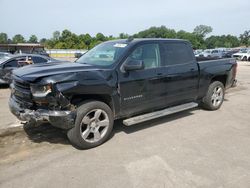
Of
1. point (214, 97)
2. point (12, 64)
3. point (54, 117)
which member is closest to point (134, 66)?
point (54, 117)

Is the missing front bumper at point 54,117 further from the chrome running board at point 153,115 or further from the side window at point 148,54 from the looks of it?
the side window at point 148,54

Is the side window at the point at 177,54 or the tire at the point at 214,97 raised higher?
the side window at the point at 177,54

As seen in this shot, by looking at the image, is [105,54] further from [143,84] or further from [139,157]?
[139,157]

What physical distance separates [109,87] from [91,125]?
73 centimetres

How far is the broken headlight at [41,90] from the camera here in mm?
3813

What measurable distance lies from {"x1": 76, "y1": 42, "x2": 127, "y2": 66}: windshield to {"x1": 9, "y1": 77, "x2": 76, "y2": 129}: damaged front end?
1.21 m

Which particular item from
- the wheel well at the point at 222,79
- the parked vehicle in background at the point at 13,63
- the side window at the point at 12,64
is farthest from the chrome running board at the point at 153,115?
the side window at the point at 12,64

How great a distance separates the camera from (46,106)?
3980 millimetres

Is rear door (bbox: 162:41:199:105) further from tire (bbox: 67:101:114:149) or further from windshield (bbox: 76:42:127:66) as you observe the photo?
tire (bbox: 67:101:114:149)

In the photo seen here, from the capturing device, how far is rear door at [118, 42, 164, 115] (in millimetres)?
4609

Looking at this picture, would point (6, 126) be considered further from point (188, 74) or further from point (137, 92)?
point (188, 74)

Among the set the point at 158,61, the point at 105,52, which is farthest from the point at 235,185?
the point at 105,52

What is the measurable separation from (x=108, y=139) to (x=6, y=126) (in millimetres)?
2369

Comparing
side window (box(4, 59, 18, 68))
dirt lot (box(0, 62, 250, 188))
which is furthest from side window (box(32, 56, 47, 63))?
dirt lot (box(0, 62, 250, 188))
